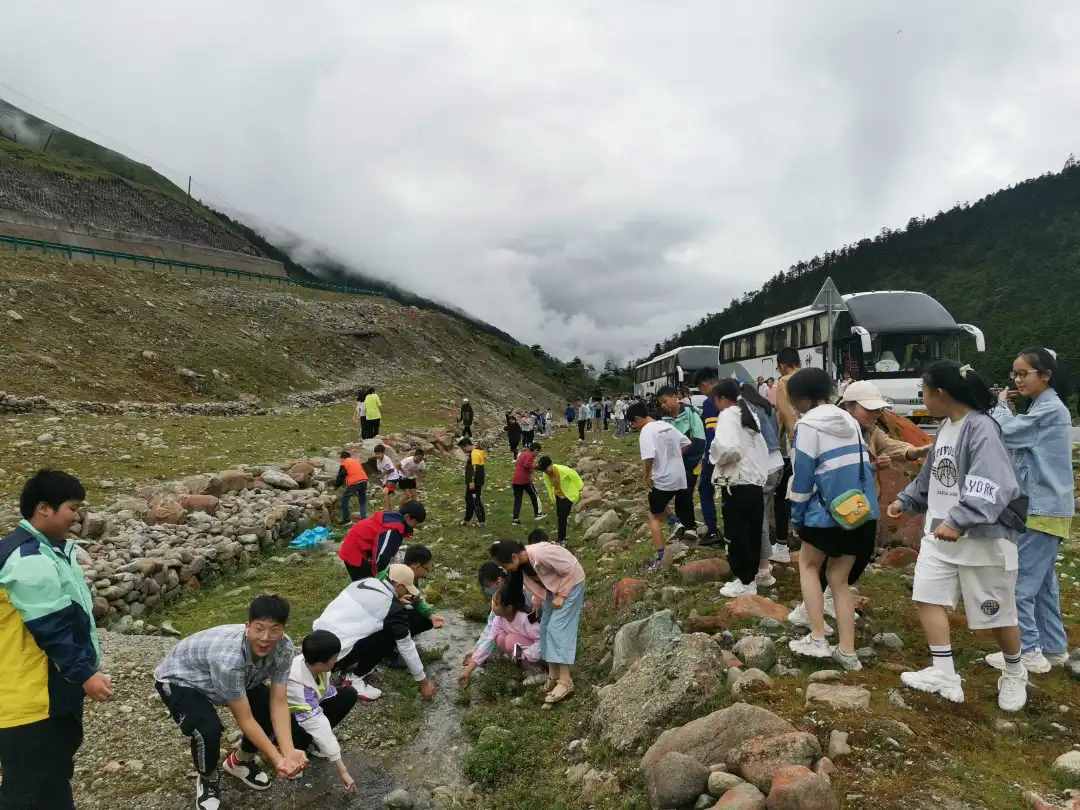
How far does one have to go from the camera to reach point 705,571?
6.46m

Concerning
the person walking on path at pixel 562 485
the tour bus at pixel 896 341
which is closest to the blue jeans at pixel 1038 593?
the person walking on path at pixel 562 485

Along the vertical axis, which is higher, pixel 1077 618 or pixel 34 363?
pixel 34 363

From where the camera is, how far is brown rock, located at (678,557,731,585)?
6.41 m

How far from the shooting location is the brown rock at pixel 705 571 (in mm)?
6406

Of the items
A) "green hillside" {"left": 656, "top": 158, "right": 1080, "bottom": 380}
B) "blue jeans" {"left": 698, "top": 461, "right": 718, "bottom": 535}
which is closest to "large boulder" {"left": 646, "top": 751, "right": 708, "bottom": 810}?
"blue jeans" {"left": 698, "top": 461, "right": 718, "bottom": 535}

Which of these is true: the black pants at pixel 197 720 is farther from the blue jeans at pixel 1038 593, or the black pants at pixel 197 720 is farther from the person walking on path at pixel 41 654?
the blue jeans at pixel 1038 593

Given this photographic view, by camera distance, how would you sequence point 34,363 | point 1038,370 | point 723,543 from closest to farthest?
point 1038,370, point 723,543, point 34,363

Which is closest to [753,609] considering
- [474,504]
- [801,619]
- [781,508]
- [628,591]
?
[801,619]

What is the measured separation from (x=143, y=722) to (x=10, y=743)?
2294 mm

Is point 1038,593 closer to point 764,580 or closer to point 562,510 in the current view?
point 764,580

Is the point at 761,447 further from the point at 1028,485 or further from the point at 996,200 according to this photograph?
the point at 996,200

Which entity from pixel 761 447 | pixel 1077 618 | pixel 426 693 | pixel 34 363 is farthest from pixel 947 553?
pixel 34 363

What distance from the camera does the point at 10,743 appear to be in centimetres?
301

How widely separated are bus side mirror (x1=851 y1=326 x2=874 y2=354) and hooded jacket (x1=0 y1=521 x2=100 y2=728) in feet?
60.0
